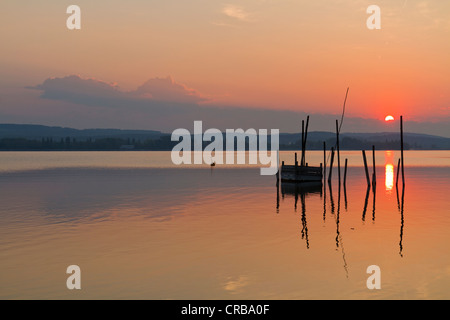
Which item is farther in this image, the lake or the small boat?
the small boat

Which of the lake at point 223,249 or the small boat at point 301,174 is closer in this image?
the lake at point 223,249

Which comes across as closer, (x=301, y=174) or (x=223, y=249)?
(x=223, y=249)

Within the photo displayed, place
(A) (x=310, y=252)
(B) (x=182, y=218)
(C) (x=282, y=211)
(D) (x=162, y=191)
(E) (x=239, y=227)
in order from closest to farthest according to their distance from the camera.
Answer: (A) (x=310, y=252) → (E) (x=239, y=227) → (B) (x=182, y=218) → (C) (x=282, y=211) → (D) (x=162, y=191)

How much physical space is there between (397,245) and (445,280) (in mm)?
5656

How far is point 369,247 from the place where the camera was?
1950 cm

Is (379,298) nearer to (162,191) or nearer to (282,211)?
(282,211)

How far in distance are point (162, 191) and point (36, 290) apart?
31.9 metres

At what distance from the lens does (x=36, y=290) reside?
13125mm

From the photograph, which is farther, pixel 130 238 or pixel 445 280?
pixel 130 238
